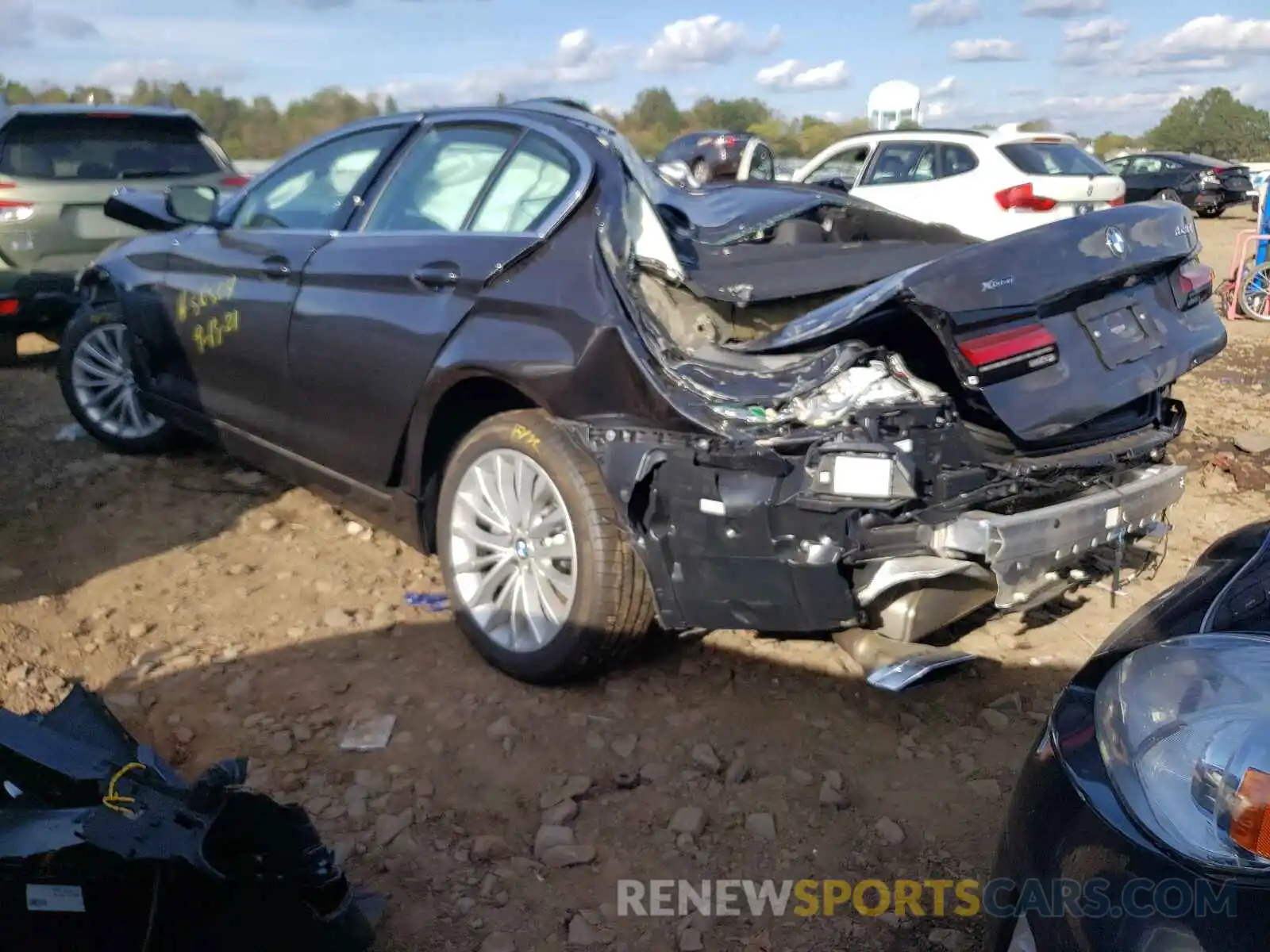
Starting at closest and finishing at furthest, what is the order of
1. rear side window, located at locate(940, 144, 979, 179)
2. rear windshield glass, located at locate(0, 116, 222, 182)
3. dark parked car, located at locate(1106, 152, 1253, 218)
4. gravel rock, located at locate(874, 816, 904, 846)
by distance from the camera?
gravel rock, located at locate(874, 816, 904, 846) → rear windshield glass, located at locate(0, 116, 222, 182) → rear side window, located at locate(940, 144, 979, 179) → dark parked car, located at locate(1106, 152, 1253, 218)

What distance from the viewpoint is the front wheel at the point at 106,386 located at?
5469 mm

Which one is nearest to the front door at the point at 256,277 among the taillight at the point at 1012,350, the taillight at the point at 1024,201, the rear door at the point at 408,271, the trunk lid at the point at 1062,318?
the rear door at the point at 408,271

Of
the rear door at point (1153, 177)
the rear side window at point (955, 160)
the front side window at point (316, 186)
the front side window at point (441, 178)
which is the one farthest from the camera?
the rear door at point (1153, 177)

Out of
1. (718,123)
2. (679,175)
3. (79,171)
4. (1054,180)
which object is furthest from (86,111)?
(718,123)

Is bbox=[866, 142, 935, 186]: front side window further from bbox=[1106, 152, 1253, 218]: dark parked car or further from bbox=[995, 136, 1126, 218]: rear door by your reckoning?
bbox=[1106, 152, 1253, 218]: dark parked car

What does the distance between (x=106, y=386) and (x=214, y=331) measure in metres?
1.42

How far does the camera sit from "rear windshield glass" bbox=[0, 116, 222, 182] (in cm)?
709

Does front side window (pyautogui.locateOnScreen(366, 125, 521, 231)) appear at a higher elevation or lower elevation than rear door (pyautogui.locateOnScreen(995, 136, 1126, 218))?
higher

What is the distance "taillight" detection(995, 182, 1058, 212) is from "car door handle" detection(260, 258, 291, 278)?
839 cm

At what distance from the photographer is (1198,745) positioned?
56.8 inches

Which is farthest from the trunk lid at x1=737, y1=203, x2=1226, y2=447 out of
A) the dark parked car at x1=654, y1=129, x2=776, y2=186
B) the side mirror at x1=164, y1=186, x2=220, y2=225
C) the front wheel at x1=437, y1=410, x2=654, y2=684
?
the dark parked car at x1=654, y1=129, x2=776, y2=186

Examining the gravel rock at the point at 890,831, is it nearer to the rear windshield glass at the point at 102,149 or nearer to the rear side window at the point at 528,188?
the rear side window at the point at 528,188

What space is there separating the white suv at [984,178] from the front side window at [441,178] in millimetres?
7200

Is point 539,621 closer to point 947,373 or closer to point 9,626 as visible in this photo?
point 947,373
